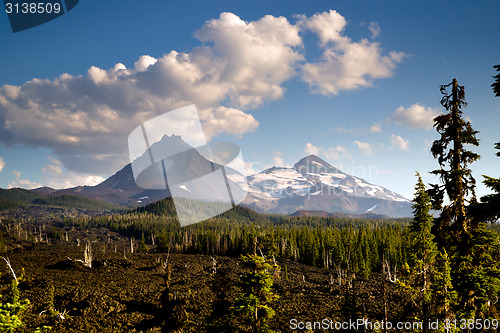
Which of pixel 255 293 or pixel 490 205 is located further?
pixel 255 293

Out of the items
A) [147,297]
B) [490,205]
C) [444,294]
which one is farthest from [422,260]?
[147,297]

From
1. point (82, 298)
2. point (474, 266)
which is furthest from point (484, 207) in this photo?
point (82, 298)

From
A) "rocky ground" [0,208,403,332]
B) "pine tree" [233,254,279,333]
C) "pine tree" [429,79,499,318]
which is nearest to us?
"pine tree" [429,79,499,318]

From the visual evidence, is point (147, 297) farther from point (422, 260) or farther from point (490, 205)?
point (490, 205)

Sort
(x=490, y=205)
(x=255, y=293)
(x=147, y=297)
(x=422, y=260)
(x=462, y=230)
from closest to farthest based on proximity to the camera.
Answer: (x=490, y=205) → (x=462, y=230) → (x=422, y=260) → (x=255, y=293) → (x=147, y=297)

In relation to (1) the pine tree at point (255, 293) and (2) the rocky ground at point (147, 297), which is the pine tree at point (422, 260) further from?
(1) the pine tree at point (255, 293)

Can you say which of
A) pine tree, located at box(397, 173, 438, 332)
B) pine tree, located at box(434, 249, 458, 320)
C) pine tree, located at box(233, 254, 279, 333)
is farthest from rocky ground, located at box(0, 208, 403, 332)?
pine tree, located at box(233, 254, 279, 333)

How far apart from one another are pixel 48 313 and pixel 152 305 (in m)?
11.2

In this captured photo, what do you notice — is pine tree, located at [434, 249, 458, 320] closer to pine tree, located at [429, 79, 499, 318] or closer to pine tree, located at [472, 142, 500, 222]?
pine tree, located at [429, 79, 499, 318]

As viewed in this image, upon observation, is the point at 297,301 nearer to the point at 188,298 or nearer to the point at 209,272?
the point at 188,298

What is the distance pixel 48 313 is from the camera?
2983 centimetres

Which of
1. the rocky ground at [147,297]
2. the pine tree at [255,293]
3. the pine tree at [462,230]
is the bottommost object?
the rocky ground at [147,297]

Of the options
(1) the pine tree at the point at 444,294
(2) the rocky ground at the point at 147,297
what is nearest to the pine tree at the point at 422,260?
(1) the pine tree at the point at 444,294

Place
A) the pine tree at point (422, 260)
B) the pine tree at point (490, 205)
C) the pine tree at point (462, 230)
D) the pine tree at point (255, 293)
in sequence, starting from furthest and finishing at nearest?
the pine tree at point (255, 293), the pine tree at point (422, 260), the pine tree at point (462, 230), the pine tree at point (490, 205)
